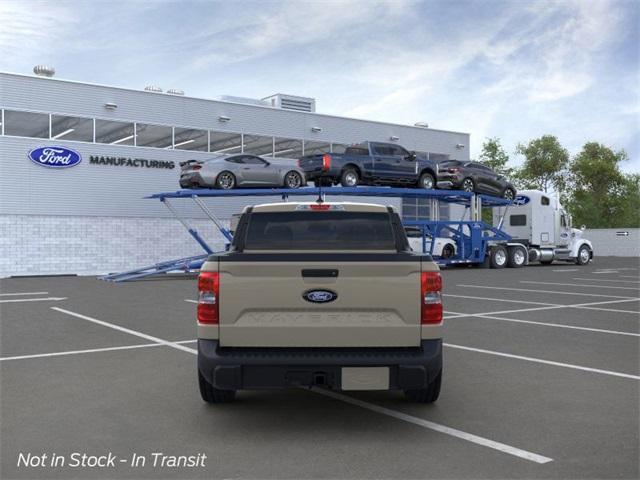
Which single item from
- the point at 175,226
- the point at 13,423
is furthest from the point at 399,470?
the point at 175,226

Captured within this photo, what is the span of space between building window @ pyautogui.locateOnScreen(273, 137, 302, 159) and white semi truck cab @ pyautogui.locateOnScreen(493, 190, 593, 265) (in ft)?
33.6

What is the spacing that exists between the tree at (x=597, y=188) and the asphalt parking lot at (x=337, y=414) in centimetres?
6552

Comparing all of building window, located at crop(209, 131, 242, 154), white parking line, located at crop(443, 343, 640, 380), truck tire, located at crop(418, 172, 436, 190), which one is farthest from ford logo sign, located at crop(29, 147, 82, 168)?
white parking line, located at crop(443, 343, 640, 380)

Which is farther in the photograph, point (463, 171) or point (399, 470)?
point (463, 171)

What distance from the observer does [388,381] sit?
4906 millimetres

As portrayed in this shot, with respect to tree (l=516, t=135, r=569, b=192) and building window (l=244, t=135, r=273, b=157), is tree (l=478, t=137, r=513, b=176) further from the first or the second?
building window (l=244, t=135, r=273, b=157)

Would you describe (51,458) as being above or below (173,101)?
below

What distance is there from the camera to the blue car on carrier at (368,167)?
987 inches

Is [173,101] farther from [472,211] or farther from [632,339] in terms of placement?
[632,339]

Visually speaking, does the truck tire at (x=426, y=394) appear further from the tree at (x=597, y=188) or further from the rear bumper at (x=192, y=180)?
the tree at (x=597, y=188)

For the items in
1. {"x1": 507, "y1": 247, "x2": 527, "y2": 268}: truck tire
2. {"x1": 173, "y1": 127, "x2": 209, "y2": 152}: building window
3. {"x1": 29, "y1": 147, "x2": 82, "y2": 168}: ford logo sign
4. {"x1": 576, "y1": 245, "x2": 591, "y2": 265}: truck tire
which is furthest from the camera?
{"x1": 576, "y1": 245, "x2": 591, "y2": 265}: truck tire

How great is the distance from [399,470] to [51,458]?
2314 millimetres

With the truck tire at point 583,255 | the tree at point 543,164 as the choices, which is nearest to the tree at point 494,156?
the tree at point 543,164

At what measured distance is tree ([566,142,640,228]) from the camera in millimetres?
71188
